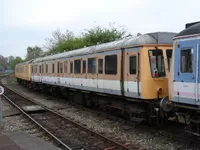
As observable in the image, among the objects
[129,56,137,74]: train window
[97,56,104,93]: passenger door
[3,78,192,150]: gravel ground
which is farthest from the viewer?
[97,56,104,93]: passenger door

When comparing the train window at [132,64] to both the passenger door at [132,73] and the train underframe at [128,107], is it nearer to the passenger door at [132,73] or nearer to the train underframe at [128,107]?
the passenger door at [132,73]

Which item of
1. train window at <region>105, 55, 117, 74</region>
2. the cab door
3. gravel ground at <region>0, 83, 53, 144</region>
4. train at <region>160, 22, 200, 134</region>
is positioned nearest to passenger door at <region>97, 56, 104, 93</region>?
train window at <region>105, 55, 117, 74</region>

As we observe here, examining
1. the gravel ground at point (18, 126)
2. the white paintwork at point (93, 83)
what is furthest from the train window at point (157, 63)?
the gravel ground at point (18, 126)

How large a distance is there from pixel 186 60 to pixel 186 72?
0.31 metres

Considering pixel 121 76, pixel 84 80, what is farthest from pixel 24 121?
pixel 121 76

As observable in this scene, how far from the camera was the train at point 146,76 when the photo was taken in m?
9.13

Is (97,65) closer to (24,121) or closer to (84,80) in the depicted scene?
(84,80)

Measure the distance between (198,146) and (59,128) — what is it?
552 centimetres

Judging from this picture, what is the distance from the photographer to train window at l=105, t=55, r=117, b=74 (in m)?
13.3

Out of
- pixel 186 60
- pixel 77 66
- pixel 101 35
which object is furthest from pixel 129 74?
pixel 101 35

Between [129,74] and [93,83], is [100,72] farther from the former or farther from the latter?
[129,74]

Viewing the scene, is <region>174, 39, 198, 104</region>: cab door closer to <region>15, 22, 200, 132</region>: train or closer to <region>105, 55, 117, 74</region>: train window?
<region>15, 22, 200, 132</region>: train

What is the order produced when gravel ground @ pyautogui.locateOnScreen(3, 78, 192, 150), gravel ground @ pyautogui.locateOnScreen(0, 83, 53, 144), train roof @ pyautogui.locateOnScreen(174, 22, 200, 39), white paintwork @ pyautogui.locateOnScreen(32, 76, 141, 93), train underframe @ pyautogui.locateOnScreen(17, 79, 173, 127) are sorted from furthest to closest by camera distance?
gravel ground @ pyautogui.locateOnScreen(0, 83, 53, 144), white paintwork @ pyautogui.locateOnScreen(32, 76, 141, 93), train underframe @ pyautogui.locateOnScreen(17, 79, 173, 127), gravel ground @ pyautogui.locateOnScreen(3, 78, 192, 150), train roof @ pyautogui.locateOnScreen(174, 22, 200, 39)

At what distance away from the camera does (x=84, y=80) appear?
666 inches
